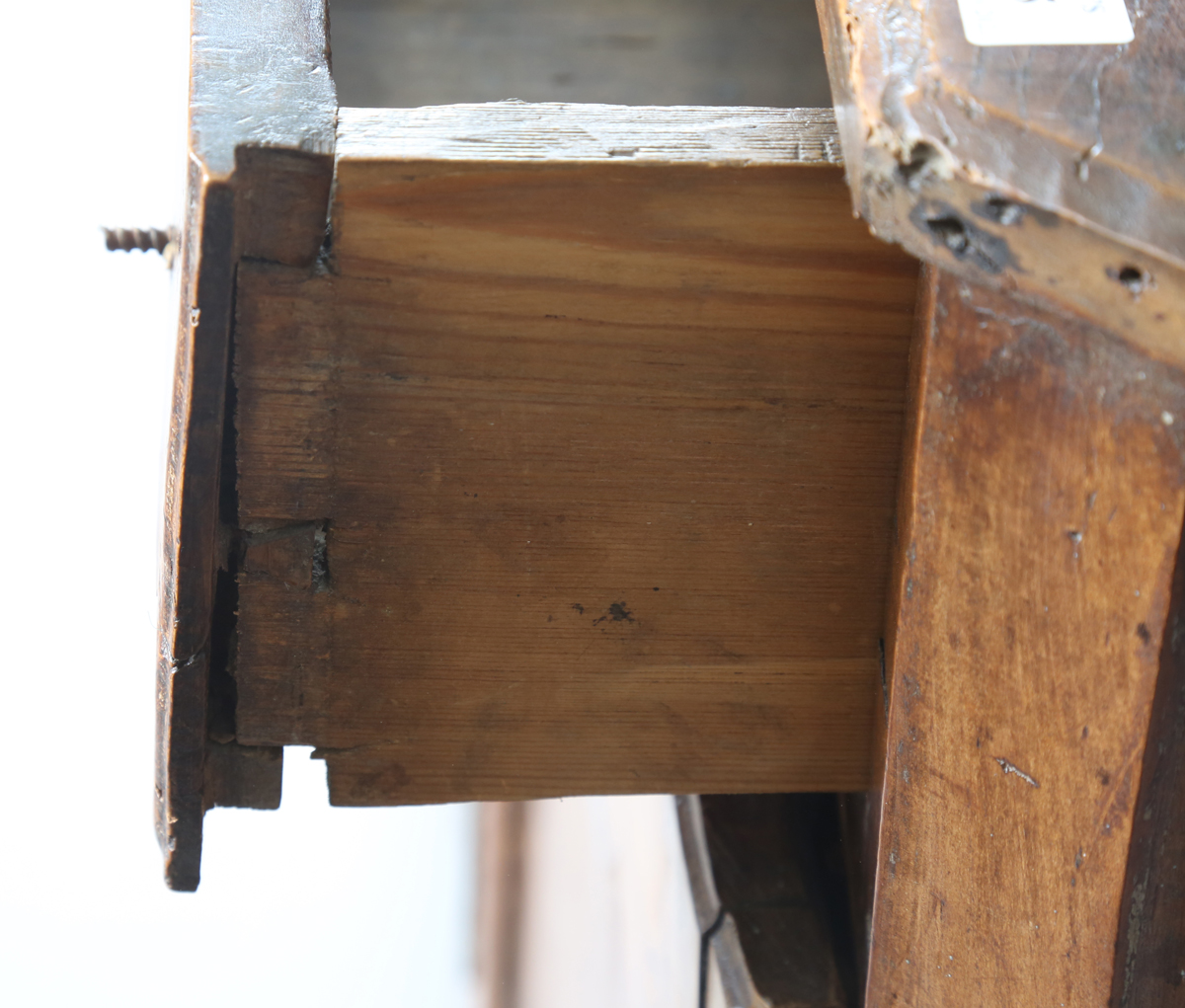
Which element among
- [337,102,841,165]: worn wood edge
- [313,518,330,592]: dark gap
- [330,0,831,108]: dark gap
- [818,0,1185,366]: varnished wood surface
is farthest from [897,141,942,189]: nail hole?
[330,0,831,108]: dark gap

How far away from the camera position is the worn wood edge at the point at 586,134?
43 centimetres

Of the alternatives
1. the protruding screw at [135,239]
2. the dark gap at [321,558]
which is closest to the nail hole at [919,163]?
Result: the dark gap at [321,558]

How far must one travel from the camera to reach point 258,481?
496 mm

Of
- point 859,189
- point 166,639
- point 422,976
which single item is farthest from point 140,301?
point 859,189

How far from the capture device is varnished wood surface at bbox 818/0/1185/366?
0.29 metres

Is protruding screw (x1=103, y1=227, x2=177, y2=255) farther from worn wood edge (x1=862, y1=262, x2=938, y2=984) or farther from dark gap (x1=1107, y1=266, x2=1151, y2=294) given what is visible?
dark gap (x1=1107, y1=266, x2=1151, y2=294)

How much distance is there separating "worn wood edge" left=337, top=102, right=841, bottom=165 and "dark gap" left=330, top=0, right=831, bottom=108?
1463 millimetres

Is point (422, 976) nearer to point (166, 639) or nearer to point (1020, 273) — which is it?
point (166, 639)

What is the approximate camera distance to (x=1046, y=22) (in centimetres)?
33

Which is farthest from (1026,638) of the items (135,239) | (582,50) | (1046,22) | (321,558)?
(582,50)

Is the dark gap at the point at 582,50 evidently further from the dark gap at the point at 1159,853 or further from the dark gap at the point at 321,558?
the dark gap at the point at 1159,853

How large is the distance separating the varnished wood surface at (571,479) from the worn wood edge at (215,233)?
2cm

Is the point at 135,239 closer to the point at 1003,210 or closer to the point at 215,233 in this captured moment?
the point at 215,233

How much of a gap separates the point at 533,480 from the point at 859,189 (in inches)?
8.4
